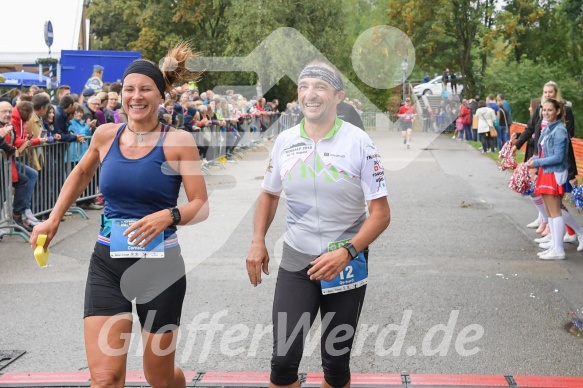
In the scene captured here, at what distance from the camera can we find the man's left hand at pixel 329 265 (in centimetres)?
383

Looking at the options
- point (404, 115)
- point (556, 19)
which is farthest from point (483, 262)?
point (556, 19)

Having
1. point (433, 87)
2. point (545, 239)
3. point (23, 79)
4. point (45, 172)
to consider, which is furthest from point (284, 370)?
point (433, 87)

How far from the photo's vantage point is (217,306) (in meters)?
7.15

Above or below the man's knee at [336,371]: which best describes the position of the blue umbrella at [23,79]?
below

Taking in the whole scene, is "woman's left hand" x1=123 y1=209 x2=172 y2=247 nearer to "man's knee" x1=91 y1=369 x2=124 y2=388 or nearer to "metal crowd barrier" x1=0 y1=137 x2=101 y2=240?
"man's knee" x1=91 y1=369 x2=124 y2=388

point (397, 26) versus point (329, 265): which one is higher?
point (329, 265)

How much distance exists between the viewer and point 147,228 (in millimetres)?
3846

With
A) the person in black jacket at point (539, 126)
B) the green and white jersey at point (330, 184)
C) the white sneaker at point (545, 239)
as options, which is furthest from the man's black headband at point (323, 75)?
the white sneaker at point (545, 239)

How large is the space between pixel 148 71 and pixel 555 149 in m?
6.04

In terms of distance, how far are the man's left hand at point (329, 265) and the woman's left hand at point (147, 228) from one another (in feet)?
2.36

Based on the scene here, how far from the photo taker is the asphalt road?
5.67 metres

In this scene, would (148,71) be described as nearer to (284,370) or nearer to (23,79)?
(284,370)

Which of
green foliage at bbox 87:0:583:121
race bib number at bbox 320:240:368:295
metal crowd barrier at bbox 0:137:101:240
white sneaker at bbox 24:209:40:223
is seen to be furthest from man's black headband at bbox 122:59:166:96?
green foliage at bbox 87:0:583:121

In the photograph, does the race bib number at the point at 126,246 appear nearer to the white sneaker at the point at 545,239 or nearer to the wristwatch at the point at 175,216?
the wristwatch at the point at 175,216
